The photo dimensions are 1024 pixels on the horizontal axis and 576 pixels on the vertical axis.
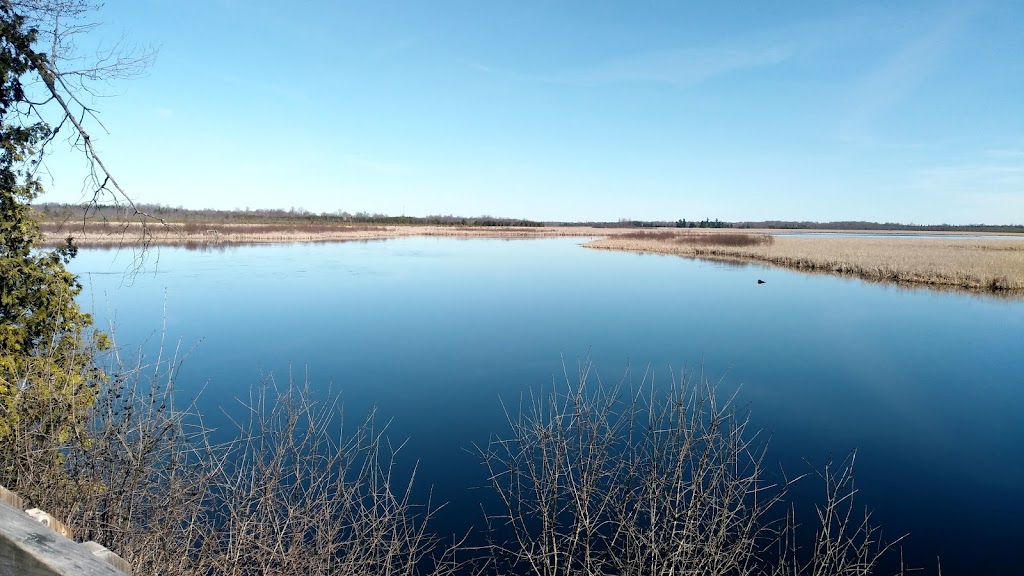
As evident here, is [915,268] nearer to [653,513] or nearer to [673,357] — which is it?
[673,357]

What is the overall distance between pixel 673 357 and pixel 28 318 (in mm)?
11254

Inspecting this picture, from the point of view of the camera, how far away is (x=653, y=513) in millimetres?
4434

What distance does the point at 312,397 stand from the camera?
9.28 meters

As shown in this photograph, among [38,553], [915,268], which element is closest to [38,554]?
[38,553]

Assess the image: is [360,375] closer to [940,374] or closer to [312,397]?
[312,397]

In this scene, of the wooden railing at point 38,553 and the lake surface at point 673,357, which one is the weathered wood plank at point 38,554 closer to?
the wooden railing at point 38,553

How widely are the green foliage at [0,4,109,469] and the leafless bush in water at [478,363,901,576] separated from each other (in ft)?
12.9

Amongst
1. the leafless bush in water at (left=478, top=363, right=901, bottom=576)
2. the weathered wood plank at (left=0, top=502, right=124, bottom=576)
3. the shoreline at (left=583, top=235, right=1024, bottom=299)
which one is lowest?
the leafless bush in water at (left=478, top=363, right=901, bottom=576)

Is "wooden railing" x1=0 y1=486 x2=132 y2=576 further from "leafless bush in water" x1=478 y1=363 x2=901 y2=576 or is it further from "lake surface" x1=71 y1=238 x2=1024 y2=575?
"lake surface" x1=71 y1=238 x2=1024 y2=575

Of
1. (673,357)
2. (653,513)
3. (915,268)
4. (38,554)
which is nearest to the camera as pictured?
(38,554)

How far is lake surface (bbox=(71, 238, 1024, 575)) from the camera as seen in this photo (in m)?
7.25

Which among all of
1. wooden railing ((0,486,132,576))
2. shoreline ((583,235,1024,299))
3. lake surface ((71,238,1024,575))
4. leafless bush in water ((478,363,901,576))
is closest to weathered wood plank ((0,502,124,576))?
wooden railing ((0,486,132,576))

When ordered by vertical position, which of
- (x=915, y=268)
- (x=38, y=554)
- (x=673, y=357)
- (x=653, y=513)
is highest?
(x=38, y=554)

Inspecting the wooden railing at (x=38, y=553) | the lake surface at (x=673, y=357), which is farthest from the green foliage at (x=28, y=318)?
the wooden railing at (x=38, y=553)
